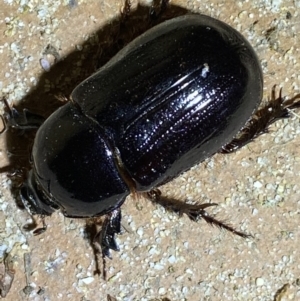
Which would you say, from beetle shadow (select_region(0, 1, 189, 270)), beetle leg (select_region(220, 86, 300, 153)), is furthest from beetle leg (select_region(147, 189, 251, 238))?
beetle shadow (select_region(0, 1, 189, 270))

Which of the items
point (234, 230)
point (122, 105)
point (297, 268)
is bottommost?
point (297, 268)

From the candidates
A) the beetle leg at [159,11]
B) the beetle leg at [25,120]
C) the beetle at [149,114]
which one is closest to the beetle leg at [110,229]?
the beetle at [149,114]

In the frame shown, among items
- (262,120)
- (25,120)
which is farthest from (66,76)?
(262,120)

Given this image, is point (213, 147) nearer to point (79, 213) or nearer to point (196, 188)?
point (196, 188)

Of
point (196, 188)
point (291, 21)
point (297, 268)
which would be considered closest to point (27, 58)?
point (196, 188)

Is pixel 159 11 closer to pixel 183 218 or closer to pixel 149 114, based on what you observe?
pixel 149 114

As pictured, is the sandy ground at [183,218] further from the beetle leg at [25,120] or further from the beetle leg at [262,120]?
the beetle leg at [25,120]
